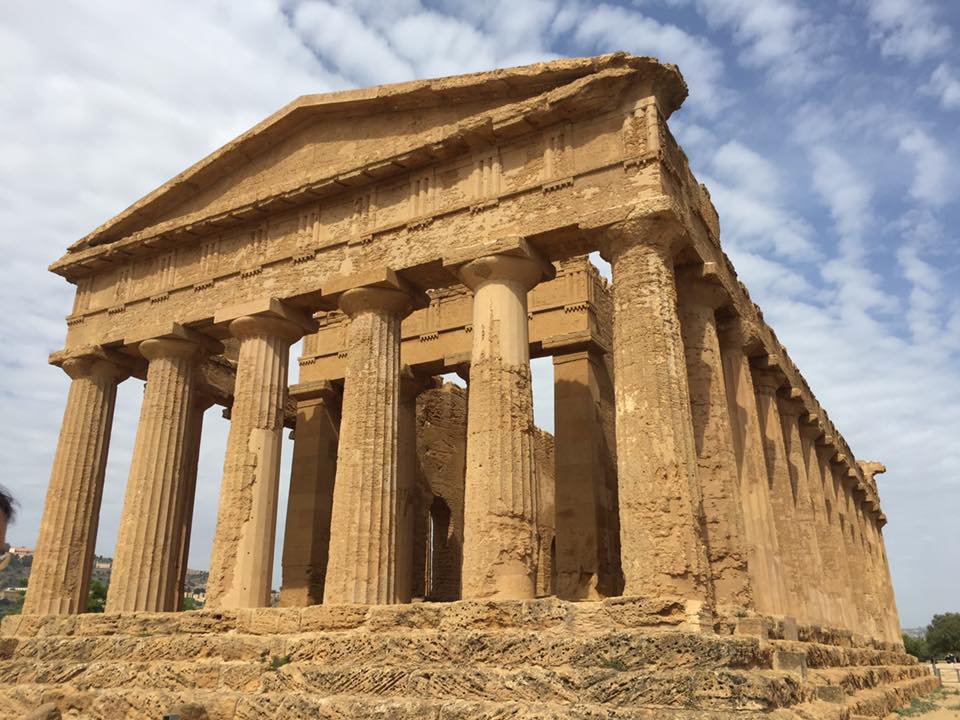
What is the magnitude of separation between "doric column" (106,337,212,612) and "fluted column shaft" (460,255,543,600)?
21.7 ft

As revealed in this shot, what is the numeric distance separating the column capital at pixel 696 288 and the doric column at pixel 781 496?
4170 millimetres

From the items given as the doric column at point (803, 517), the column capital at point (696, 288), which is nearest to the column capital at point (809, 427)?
the doric column at point (803, 517)

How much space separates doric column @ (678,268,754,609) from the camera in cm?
1176

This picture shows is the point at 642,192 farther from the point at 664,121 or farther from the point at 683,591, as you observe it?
the point at 683,591

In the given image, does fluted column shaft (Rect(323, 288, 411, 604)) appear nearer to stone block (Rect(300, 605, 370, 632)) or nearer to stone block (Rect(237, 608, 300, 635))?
stone block (Rect(300, 605, 370, 632))

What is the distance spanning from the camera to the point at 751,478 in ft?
45.3

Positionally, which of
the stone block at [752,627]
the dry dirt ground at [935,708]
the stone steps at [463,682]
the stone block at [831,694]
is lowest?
the dry dirt ground at [935,708]

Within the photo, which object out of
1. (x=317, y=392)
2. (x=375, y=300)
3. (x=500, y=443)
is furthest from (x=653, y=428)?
(x=317, y=392)

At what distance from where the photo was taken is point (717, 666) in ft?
26.9

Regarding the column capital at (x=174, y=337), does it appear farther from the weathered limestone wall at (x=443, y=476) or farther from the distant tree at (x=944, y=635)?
the distant tree at (x=944, y=635)

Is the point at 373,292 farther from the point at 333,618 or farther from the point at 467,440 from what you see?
the point at 333,618

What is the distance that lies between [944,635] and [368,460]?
210ft

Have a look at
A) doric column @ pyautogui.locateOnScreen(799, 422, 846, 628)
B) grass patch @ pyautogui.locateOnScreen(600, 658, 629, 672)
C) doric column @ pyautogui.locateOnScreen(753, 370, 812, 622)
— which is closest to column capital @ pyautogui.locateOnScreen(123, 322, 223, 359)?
grass patch @ pyautogui.locateOnScreen(600, 658, 629, 672)

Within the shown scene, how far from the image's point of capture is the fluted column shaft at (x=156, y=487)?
14594 millimetres
